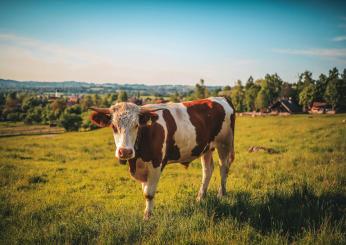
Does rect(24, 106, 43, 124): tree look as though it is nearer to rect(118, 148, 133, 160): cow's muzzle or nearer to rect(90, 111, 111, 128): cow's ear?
rect(90, 111, 111, 128): cow's ear

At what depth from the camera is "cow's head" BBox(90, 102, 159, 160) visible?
176 inches

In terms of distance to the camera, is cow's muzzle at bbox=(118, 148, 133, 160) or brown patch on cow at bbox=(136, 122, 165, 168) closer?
cow's muzzle at bbox=(118, 148, 133, 160)

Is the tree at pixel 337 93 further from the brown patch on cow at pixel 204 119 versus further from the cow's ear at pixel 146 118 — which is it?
the cow's ear at pixel 146 118

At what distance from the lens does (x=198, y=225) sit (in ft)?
14.0

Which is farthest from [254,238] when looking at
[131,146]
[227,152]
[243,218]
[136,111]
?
[227,152]

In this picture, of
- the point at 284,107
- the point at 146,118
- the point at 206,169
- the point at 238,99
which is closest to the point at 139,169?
the point at 146,118

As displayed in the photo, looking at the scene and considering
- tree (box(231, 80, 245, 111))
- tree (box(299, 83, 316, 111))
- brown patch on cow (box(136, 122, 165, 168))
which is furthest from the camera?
tree (box(231, 80, 245, 111))

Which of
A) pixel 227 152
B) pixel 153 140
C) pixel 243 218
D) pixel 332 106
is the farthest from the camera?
pixel 332 106

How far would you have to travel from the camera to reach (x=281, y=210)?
4941 millimetres

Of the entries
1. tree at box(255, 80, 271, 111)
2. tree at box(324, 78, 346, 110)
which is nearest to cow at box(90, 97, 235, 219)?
tree at box(324, 78, 346, 110)

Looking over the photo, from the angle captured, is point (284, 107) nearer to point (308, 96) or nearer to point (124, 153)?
point (308, 96)

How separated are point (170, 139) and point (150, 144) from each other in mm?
556

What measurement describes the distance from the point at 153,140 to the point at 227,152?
2.74m

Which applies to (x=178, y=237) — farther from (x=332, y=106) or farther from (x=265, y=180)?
(x=332, y=106)
